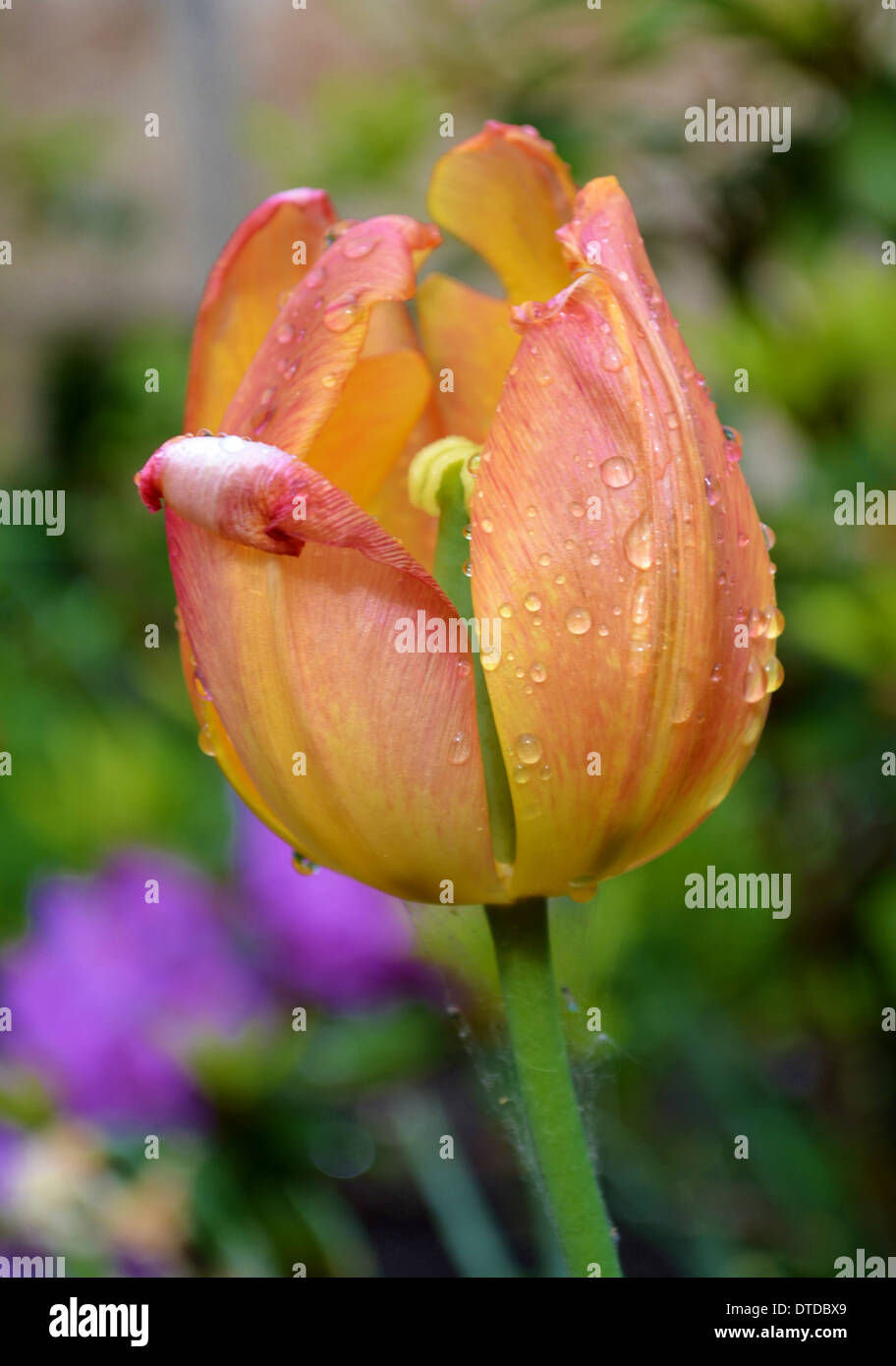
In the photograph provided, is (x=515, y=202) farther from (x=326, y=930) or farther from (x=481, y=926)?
(x=326, y=930)

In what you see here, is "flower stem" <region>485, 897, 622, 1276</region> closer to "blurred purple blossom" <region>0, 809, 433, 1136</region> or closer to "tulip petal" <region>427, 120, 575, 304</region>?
"tulip petal" <region>427, 120, 575, 304</region>

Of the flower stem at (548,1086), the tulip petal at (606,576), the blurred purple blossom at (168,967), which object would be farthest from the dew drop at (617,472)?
the blurred purple blossom at (168,967)

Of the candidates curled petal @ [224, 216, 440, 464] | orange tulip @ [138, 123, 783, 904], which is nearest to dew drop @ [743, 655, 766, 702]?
orange tulip @ [138, 123, 783, 904]

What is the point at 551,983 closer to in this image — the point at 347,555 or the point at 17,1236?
the point at 347,555

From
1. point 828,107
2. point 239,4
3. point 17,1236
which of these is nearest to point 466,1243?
point 17,1236

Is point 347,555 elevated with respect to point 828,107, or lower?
lower

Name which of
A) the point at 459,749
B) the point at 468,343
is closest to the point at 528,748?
the point at 459,749

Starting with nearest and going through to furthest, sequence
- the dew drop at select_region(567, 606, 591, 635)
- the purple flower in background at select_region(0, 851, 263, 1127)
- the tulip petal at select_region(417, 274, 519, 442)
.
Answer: the dew drop at select_region(567, 606, 591, 635) → the tulip petal at select_region(417, 274, 519, 442) → the purple flower in background at select_region(0, 851, 263, 1127)
